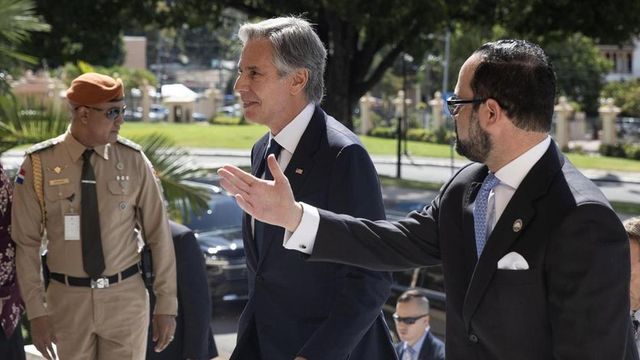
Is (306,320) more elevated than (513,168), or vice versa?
(513,168)

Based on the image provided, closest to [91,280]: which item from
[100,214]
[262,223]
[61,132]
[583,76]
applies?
[100,214]

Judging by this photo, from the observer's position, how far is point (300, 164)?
3777mm

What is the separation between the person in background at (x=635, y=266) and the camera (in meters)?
4.32

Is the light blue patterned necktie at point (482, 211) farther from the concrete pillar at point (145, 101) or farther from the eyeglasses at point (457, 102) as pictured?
the concrete pillar at point (145, 101)

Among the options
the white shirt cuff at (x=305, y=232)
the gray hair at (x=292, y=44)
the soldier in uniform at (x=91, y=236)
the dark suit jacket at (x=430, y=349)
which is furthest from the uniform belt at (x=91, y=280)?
the dark suit jacket at (x=430, y=349)

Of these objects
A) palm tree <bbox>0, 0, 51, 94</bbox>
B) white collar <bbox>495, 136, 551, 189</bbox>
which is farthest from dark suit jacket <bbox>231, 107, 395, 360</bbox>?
palm tree <bbox>0, 0, 51, 94</bbox>

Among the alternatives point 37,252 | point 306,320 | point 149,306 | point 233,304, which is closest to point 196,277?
point 149,306

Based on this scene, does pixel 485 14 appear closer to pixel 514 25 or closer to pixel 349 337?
pixel 514 25

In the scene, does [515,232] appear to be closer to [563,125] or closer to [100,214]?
[100,214]

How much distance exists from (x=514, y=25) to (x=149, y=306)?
59.2 ft

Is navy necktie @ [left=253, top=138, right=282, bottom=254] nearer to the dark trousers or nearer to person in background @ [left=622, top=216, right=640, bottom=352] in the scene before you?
person in background @ [left=622, top=216, right=640, bottom=352]

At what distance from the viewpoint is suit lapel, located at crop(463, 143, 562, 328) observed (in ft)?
9.12

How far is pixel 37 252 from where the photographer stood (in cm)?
497

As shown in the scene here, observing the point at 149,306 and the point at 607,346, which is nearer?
the point at 607,346
